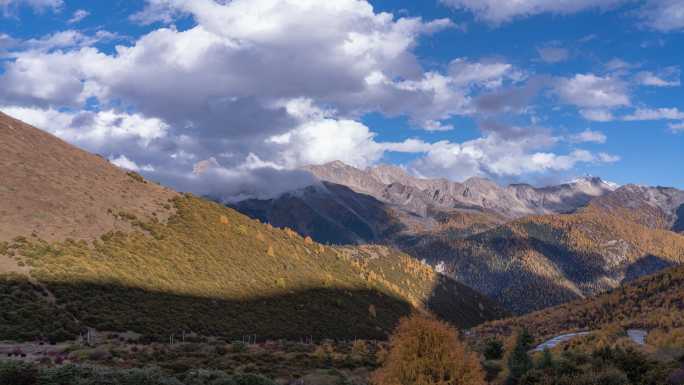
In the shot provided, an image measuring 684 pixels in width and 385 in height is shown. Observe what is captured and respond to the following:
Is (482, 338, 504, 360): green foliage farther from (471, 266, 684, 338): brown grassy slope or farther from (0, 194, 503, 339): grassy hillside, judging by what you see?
(0, 194, 503, 339): grassy hillside

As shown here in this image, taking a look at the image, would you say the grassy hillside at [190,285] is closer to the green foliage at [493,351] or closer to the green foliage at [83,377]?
the green foliage at [83,377]

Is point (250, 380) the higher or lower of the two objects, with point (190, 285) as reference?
lower

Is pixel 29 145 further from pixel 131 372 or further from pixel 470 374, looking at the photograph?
pixel 470 374

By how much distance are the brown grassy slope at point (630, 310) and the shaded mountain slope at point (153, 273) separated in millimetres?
38225

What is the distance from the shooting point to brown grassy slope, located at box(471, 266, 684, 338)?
71844 millimetres

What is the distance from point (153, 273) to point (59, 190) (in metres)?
22.8

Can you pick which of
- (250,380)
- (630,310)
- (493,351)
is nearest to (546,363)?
(250,380)

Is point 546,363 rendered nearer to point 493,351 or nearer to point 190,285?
point 493,351

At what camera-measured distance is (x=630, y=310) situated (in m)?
88.5

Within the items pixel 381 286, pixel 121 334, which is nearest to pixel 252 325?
pixel 121 334

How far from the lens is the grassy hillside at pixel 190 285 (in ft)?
182

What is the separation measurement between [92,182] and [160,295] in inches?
1392

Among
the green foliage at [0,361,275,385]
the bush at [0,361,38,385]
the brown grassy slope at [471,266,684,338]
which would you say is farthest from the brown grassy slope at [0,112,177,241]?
the brown grassy slope at [471,266,684,338]

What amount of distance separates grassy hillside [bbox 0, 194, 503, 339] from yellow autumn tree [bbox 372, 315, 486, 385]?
123 feet
